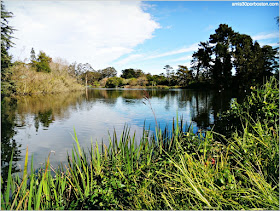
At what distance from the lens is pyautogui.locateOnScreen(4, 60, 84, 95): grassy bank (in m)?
20.8

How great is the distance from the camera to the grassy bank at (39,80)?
2077cm

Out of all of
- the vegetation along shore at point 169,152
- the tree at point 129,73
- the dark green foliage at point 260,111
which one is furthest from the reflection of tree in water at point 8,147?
the tree at point 129,73

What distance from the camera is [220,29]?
30.7 m

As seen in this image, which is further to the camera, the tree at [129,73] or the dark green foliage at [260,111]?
the tree at [129,73]

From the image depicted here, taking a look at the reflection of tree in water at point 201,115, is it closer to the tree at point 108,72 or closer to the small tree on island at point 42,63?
the small tree on island at point 42,63

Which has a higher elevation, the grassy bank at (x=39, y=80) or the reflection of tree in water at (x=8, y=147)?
the grassy bank at (x=39, y=80)

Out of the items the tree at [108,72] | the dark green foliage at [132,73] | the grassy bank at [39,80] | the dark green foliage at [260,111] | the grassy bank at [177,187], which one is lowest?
the grassy bank at [177,187]

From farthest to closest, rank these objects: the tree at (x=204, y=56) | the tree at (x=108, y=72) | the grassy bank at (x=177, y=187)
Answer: the tree at (x=108, y=72) → the tree at (x=204, y=56) → the grassy bank at (x=177, y=187)

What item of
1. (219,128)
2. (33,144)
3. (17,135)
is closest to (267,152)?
(219,128)

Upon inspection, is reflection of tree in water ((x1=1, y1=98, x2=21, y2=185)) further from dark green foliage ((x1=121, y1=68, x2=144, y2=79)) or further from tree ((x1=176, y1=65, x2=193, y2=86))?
dark green foliage ((x1=121, y1=68, x2=144, y2=79))

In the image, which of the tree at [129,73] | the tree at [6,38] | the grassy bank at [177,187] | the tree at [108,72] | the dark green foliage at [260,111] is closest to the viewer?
the grassy bank at [177,187]

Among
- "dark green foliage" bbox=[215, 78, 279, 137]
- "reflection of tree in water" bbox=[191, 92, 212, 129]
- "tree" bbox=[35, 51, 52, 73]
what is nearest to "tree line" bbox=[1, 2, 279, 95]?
"tree" bbox=[35, 51, 52, 73]

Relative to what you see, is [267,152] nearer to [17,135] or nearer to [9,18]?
[17,135]

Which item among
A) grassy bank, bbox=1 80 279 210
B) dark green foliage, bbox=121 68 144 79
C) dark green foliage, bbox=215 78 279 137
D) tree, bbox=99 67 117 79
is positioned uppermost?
tree, bbox=99 67 117 79
